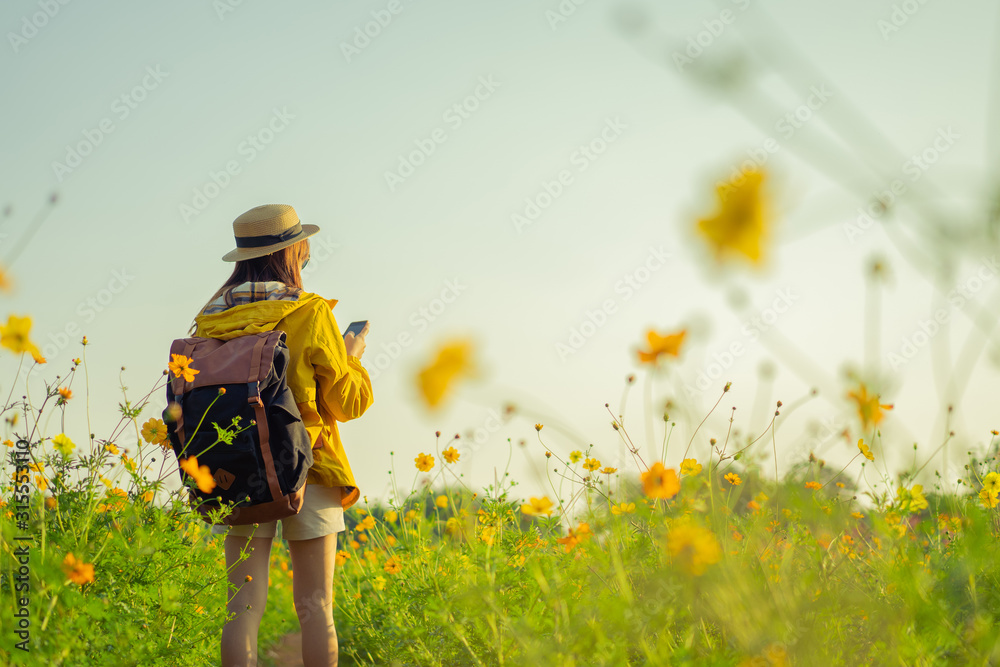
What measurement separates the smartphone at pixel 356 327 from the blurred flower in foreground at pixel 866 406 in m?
2.12

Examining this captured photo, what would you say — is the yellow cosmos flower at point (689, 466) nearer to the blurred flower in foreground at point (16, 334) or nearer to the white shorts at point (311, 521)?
the white shorts at point (311, 521)

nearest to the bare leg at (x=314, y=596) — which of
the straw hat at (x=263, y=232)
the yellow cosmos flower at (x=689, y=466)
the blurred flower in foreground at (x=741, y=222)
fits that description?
the straw hat at (x=263, y=232)

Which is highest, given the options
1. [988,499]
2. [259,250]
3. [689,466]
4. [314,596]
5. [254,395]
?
[259,250]

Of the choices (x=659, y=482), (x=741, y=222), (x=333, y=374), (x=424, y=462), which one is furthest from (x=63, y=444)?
(x=741, y=222)

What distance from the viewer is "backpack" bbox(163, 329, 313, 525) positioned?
8.41 ft

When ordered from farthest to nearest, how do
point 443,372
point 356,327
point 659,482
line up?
point 356,327, point 659,482, point 443,372

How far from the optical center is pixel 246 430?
2584mm

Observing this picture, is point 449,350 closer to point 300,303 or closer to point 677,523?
point 677,523

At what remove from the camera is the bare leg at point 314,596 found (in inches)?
107

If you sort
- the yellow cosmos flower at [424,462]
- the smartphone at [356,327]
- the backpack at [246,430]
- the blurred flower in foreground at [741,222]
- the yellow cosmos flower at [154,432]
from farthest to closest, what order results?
the yellow cosmos flower at [424,462] < the smartphone at [356,327] < the yellow cosmos flower at [154,432] < the backpack at [246,430] < the blurred flower in foreground at [741,222]

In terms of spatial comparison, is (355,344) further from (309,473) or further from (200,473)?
(200,473)

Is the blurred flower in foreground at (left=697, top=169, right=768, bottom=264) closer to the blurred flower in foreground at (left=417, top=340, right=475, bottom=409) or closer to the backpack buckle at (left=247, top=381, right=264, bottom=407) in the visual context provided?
the blurred flower in foreground at (left=417, top=340, right=475, bottom=409)

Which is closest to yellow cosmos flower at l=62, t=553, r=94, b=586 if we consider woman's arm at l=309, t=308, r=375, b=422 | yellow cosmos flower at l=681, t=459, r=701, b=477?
woman's arm at l=309, t=308, r=375, b=422

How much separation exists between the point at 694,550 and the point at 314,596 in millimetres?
1771
